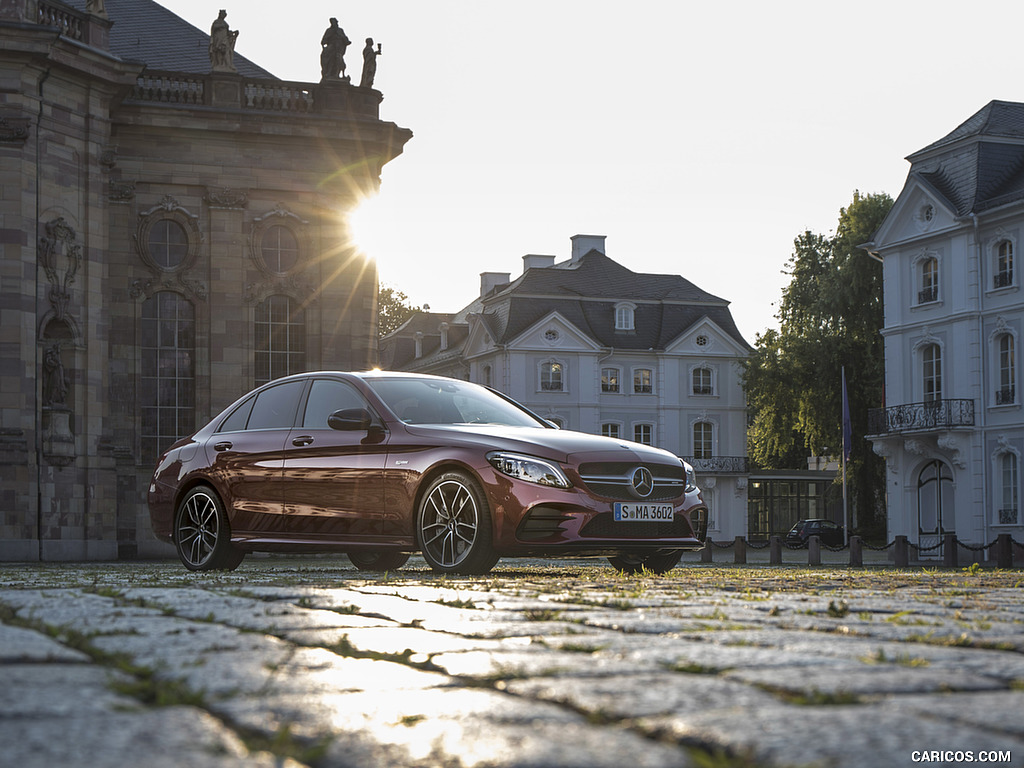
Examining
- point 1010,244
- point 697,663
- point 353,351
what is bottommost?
point 697,663

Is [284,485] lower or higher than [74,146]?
lower

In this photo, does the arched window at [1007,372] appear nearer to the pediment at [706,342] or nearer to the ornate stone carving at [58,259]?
the ornate stone carving at [58,259]

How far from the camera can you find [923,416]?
44.1 m

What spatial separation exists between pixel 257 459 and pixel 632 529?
315 cm

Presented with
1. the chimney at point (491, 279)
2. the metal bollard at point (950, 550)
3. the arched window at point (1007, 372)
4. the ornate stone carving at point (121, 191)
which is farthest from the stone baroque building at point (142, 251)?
the chimney at point (491, 279)

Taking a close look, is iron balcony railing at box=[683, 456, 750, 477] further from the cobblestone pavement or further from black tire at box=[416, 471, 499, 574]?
the cobblestone pavement

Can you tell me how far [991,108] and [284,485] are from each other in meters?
38.7

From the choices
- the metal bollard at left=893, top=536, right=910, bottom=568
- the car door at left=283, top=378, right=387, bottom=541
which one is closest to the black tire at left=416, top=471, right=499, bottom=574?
the car door at left=283, top=378, right=387, bottom=541

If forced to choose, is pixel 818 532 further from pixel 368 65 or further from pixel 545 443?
pixel 545 443

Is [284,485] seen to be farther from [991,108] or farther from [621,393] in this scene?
[621,393]

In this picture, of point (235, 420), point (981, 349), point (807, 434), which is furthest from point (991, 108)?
point (235, 420)

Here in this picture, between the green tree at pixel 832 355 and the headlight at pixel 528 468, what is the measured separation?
47.9 metres

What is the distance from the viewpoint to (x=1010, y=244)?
41.6 metres

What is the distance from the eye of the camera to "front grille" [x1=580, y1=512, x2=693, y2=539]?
10.2m
